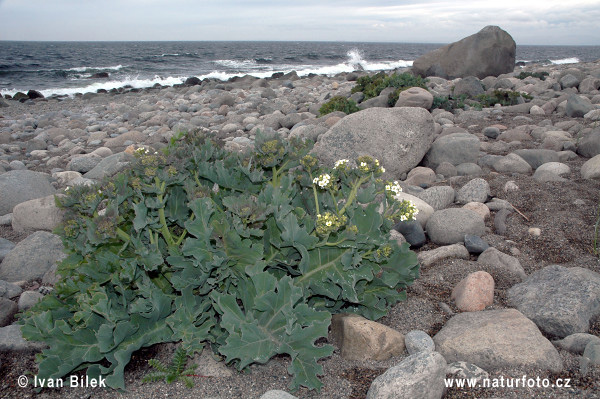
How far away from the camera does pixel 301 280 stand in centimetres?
247

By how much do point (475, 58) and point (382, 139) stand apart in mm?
14575

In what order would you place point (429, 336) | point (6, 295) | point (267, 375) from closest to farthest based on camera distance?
point (267, 375) < point (429, 336) < point (6, 295)

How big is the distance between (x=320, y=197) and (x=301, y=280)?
62 centimetres

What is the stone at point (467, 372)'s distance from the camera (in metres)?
2.29

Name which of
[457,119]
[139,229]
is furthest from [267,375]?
[457,119]

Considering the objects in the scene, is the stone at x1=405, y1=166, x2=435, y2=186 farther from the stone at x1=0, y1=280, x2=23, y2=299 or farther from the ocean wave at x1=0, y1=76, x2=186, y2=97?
the ocean wave at x1=0, y1=76, x2=186, y2=97

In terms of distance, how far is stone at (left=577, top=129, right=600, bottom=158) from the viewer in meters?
5.80

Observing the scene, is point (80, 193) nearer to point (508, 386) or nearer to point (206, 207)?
point (206, 207)

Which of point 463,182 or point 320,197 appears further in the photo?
point 463,182

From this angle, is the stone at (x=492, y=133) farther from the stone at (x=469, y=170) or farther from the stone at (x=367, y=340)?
the stone at (x=367, y=340)

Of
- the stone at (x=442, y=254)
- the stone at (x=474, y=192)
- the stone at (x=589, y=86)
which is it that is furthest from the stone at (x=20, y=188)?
the stone at (x=589, y=86)

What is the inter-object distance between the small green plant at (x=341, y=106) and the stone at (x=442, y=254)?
5982 millimetres

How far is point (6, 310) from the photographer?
3.05m

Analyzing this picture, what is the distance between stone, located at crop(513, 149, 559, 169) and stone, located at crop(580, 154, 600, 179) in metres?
0.66
